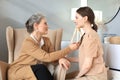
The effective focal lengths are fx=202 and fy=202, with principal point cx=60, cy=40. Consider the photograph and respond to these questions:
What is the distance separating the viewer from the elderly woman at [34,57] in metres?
1.84

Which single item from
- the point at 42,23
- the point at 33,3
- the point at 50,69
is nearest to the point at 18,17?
the point at 33,3

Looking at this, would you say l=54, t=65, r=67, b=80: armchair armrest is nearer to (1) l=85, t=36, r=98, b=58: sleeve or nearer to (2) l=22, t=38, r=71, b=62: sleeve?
(2) l=22, t=38, r=71, b=62: sleeve

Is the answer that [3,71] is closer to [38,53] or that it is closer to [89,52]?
[38,53]

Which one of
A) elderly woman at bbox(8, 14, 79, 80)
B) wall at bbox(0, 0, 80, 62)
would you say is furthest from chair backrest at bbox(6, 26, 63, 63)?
elderly woman at bbox(8, 14, 79, 80)

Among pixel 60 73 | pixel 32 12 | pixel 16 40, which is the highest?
pixel 32 12

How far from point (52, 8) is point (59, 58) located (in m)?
1.47

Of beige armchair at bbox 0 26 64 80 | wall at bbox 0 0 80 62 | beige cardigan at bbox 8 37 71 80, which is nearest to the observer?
beige cardigan at bbox 8 37 71 80

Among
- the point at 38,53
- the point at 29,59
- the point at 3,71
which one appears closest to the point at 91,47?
the point at 38,53

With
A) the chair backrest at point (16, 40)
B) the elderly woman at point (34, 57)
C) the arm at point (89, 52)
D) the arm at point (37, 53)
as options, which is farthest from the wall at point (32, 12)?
the arm at point (89, 52)

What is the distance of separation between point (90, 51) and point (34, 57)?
531 mm

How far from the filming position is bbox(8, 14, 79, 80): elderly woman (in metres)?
1.84

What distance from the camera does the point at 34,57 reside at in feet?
6.25

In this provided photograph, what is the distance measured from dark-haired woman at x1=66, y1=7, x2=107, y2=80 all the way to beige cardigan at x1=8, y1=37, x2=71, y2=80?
23 centimetres

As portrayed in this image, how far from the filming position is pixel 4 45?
3.01m
